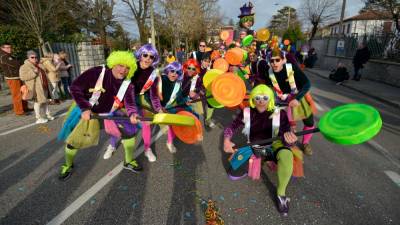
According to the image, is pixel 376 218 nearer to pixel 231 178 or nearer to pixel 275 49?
pixel 231 178

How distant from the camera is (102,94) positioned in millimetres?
3365

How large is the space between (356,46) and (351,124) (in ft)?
56.0

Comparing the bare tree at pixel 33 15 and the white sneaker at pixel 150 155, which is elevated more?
the bare tree at pixel 33 15

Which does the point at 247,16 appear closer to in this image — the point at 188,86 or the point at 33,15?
the point at 188,86

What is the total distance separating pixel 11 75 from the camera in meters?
6.55

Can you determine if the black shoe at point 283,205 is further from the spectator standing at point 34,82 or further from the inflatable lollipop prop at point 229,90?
the spectator standing at point 34,82

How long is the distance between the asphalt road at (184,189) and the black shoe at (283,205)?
55 millimetres

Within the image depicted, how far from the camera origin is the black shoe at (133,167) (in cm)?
371

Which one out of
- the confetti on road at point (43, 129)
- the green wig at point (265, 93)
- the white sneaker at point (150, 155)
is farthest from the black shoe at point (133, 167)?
the confetti on road at point (43, 129)

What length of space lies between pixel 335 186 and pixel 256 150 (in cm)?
118

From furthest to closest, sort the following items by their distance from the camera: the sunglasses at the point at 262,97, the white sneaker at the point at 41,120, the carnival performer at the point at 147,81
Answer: the white sneaker at the point at 41,120
the carnival performer at the point at 147,81
the sunglasses at the point at 262,97

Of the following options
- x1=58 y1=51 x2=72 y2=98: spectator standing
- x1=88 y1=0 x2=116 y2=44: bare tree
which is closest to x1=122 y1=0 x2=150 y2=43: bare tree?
x1=88 y1=0 x2=116 y2=44: bare tree

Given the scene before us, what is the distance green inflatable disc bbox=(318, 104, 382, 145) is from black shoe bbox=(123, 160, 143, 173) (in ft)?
8.13

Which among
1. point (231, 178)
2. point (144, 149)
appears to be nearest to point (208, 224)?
point (231, 178)
